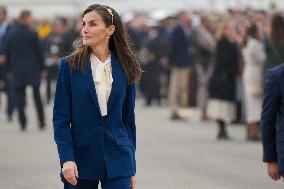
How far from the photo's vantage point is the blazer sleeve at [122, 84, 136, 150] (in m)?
6.33

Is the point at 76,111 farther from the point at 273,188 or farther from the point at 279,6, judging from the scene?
the point at 279,6

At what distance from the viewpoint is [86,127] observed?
6109 mm

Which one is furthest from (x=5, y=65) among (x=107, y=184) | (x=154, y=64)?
(x=107, y=184)

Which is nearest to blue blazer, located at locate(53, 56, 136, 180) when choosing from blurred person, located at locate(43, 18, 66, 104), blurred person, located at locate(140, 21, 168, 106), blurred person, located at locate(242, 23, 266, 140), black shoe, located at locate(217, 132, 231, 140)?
blurred person, located at locate(242, 23, 266, 140)

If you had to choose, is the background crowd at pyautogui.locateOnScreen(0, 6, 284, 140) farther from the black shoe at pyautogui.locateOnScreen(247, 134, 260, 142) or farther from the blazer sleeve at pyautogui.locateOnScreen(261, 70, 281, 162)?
the blazer sleeve at pyautogui.locateOnScreen(261, 70, 281, 162)

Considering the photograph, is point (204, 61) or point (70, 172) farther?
point (204, 61)

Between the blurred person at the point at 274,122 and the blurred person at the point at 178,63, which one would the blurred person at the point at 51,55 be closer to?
the blurred person at the point at 178,63

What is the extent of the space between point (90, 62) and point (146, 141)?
1064 centimetres

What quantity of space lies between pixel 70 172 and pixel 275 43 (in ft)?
30.2

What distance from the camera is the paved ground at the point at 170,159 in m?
11.6

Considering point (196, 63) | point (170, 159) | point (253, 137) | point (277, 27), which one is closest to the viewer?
point (277, 27)

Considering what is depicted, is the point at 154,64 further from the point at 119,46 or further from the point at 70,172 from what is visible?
the point at 70,172

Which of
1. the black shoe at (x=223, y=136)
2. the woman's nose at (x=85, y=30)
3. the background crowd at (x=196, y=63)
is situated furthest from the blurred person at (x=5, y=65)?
the woman's nose at (x=85, y=30)

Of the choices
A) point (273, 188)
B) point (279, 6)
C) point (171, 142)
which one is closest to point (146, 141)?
point (171, 142)
